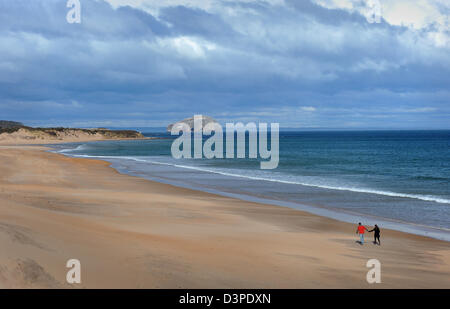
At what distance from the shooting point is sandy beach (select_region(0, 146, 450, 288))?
9430 millimetres

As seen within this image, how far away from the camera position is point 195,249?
1281 centimetres

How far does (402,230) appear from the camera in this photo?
18.2 metres

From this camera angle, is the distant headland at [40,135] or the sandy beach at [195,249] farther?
the distant headland at [40,135]

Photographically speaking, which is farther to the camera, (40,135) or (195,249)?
(40,135)

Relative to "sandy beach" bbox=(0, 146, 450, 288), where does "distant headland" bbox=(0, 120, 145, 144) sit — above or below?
above

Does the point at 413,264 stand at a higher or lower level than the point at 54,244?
lower

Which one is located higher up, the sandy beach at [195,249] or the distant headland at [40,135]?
the distant headland at [40,135]

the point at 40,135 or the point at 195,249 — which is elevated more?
the point at 40,135

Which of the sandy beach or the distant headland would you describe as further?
the distant headland

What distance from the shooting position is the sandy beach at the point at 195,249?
9.43 m
